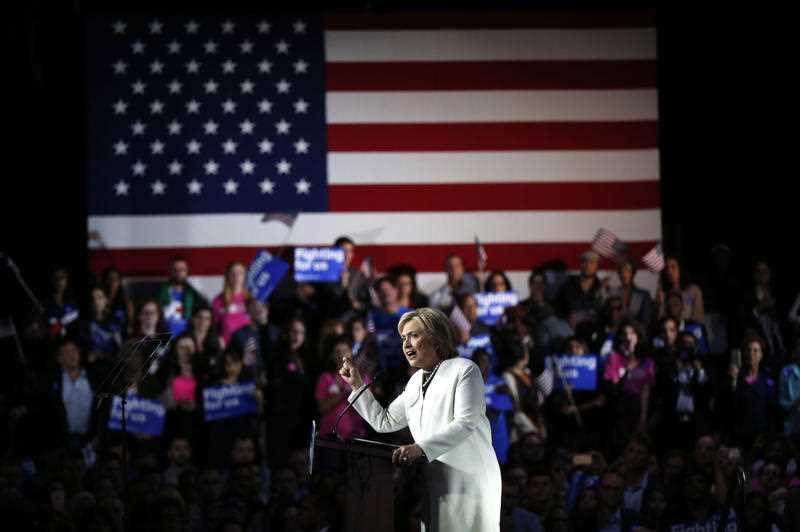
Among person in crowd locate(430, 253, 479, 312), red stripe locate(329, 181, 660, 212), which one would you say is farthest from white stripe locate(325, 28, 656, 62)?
person in crowd locate(430, 253, 479, 312)

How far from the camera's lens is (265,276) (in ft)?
33.3

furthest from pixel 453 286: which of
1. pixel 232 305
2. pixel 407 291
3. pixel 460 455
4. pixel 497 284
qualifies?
pixel 460 455

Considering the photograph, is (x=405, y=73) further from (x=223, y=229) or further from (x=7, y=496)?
(x=7, y=496)

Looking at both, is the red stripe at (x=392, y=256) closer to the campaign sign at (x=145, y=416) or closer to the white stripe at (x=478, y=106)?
the white stripe at (x=478, y=106)

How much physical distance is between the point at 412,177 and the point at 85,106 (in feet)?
9.78

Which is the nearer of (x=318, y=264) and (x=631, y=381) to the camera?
(x=631, y=381)

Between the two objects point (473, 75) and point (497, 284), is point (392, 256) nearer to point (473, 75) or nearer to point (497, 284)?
point (473, 75)

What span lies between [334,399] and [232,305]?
1.61 meters

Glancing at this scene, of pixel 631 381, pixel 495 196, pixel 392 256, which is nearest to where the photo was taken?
pixel 631 381

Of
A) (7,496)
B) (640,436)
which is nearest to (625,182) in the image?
(640,436)

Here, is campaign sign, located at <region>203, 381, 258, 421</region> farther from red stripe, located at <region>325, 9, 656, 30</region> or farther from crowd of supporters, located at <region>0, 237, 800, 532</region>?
red stripe, located at <region>325, 9, 656, 30</region>

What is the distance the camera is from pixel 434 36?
12117 millimetres

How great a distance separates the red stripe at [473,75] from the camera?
12.1 m

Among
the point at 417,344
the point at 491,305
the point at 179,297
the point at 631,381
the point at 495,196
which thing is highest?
the point at 495,196
